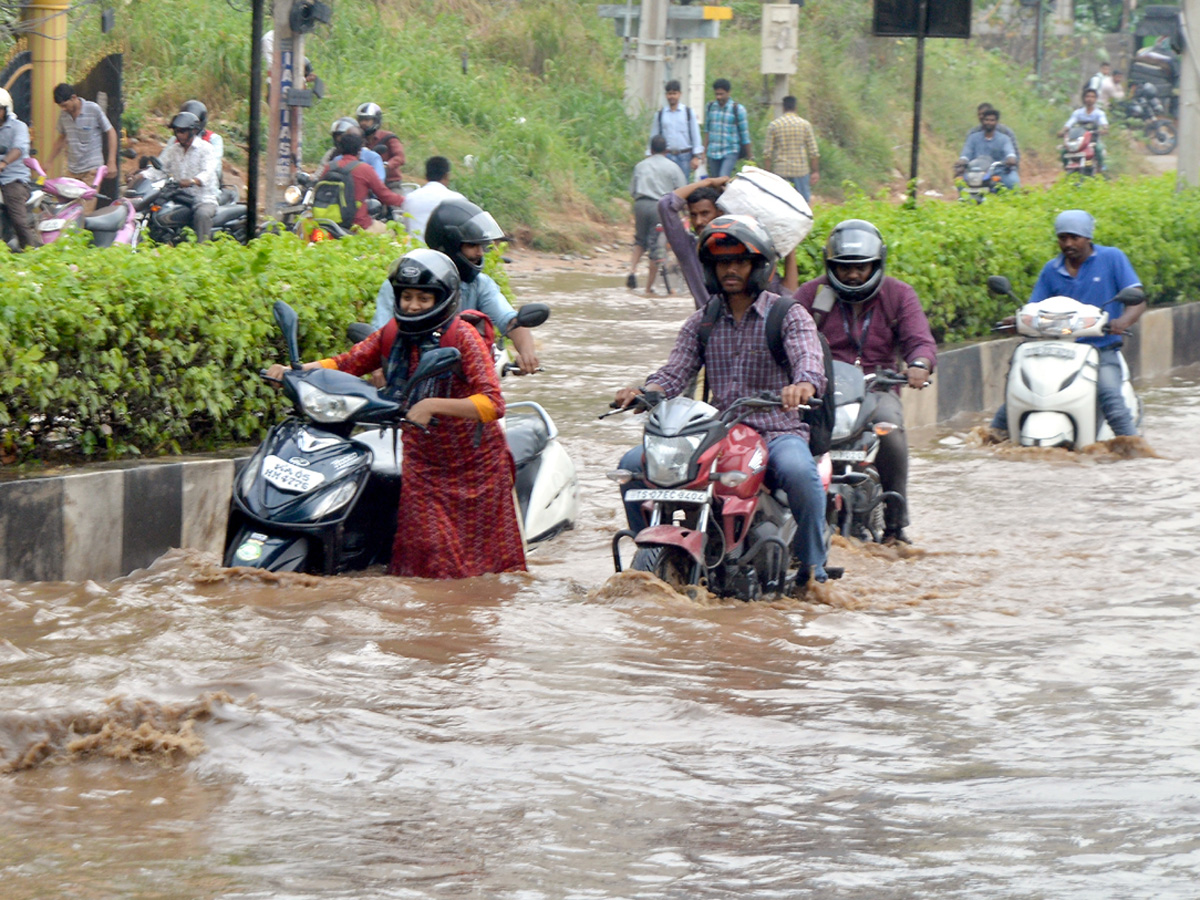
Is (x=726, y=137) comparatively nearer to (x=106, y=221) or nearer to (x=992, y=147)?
(x=992, y=147)

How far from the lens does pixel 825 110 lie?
30.1 meters

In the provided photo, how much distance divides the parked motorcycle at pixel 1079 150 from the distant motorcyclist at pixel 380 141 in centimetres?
1163

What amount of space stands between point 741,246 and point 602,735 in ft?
6.88

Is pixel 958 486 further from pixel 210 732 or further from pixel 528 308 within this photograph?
pixel 210 732

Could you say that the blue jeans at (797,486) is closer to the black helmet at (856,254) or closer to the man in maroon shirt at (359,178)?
the black helmet at (856,254)

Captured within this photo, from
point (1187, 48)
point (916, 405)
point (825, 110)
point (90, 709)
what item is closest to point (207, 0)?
point (825, 110)

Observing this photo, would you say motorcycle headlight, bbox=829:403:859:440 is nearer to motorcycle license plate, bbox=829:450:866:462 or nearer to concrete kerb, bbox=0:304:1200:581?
motorcycle license plate, bbox=829:450:866:462

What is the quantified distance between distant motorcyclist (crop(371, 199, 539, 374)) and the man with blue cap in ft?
13.2

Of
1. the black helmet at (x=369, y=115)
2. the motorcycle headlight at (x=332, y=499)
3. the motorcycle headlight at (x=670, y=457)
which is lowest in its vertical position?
the motorcycle headlight at (x=332, y=499)

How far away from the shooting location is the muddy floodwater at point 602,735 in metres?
3.99

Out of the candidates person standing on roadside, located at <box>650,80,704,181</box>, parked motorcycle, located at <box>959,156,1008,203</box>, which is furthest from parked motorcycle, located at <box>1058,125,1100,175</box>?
person standing on roadside, located at <box>650,80,704,181</box>

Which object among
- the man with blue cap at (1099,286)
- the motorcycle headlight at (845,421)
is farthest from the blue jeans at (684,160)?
the motorcycle headlight at (845,421)

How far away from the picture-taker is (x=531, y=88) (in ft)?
87.4

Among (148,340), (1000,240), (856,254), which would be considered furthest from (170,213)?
(856,254)
